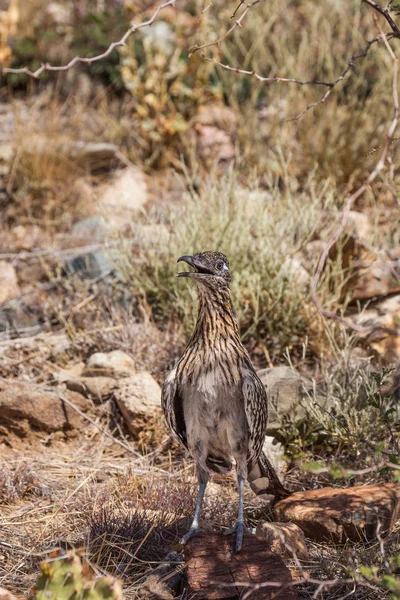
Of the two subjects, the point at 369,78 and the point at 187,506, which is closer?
the point at 187,506

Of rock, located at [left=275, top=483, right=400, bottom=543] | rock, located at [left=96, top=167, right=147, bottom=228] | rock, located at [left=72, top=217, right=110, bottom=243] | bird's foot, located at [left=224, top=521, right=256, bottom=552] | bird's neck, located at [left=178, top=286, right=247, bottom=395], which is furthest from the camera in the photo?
rock, located at [left=96, top=167, right=147, bottom=228]

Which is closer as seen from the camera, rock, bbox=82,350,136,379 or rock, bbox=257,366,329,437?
rock, bbox=257,366,329,437

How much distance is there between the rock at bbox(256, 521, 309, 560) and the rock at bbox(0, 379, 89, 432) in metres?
1.80

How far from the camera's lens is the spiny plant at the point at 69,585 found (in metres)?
2.66

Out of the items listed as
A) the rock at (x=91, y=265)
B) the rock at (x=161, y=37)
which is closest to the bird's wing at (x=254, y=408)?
the rock at (x=91, y=265)

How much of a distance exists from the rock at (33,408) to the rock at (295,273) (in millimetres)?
1766

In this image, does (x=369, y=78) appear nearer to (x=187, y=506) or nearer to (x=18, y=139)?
(x=18, y=139)

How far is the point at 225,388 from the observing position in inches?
141

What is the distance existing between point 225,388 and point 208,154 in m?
5.55

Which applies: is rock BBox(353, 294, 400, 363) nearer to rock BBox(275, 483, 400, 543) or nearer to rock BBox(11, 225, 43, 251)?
rock BBox(275, 483, 400, 543)

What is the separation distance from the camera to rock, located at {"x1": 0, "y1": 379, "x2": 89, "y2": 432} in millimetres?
5078

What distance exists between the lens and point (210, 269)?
355cm

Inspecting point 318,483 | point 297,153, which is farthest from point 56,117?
point 318,483

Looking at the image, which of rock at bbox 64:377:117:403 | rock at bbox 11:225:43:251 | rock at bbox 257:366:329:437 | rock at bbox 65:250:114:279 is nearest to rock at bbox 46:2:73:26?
rock at bbox 11:225:43:251
